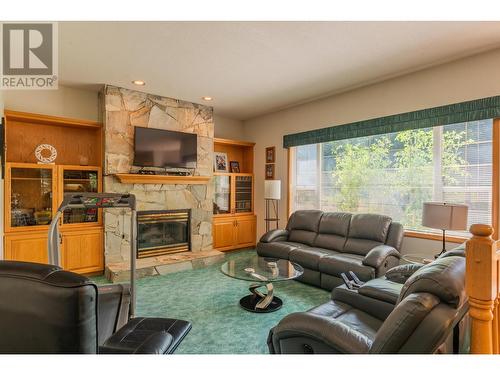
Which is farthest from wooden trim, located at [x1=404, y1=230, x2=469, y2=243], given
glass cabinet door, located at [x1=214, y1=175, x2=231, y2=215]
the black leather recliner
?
the black leather recliner

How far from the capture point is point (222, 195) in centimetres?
541

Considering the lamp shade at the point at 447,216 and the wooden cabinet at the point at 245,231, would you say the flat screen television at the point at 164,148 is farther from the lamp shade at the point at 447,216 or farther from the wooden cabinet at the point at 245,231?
the lamp shade at the point at 447,216

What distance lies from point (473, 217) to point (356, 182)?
58.7 inches

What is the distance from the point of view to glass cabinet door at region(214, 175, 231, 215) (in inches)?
209

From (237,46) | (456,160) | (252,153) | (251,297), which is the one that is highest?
(237,46)

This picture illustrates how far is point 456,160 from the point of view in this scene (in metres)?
3.12

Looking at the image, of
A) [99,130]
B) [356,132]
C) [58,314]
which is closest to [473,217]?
[356,132]

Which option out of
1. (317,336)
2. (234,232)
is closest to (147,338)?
(317,336)

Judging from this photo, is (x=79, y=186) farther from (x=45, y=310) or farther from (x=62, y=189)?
(x=45, y=310)

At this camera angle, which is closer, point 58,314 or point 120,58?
point 58,314

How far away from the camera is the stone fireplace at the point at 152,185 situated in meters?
3.90

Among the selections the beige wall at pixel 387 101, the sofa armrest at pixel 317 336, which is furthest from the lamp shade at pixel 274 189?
the sofa armrest at pixel 317 336

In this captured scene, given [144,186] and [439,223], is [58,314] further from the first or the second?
[144,186]

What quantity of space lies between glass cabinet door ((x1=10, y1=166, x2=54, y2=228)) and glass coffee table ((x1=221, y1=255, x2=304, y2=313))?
2710 millimetres
